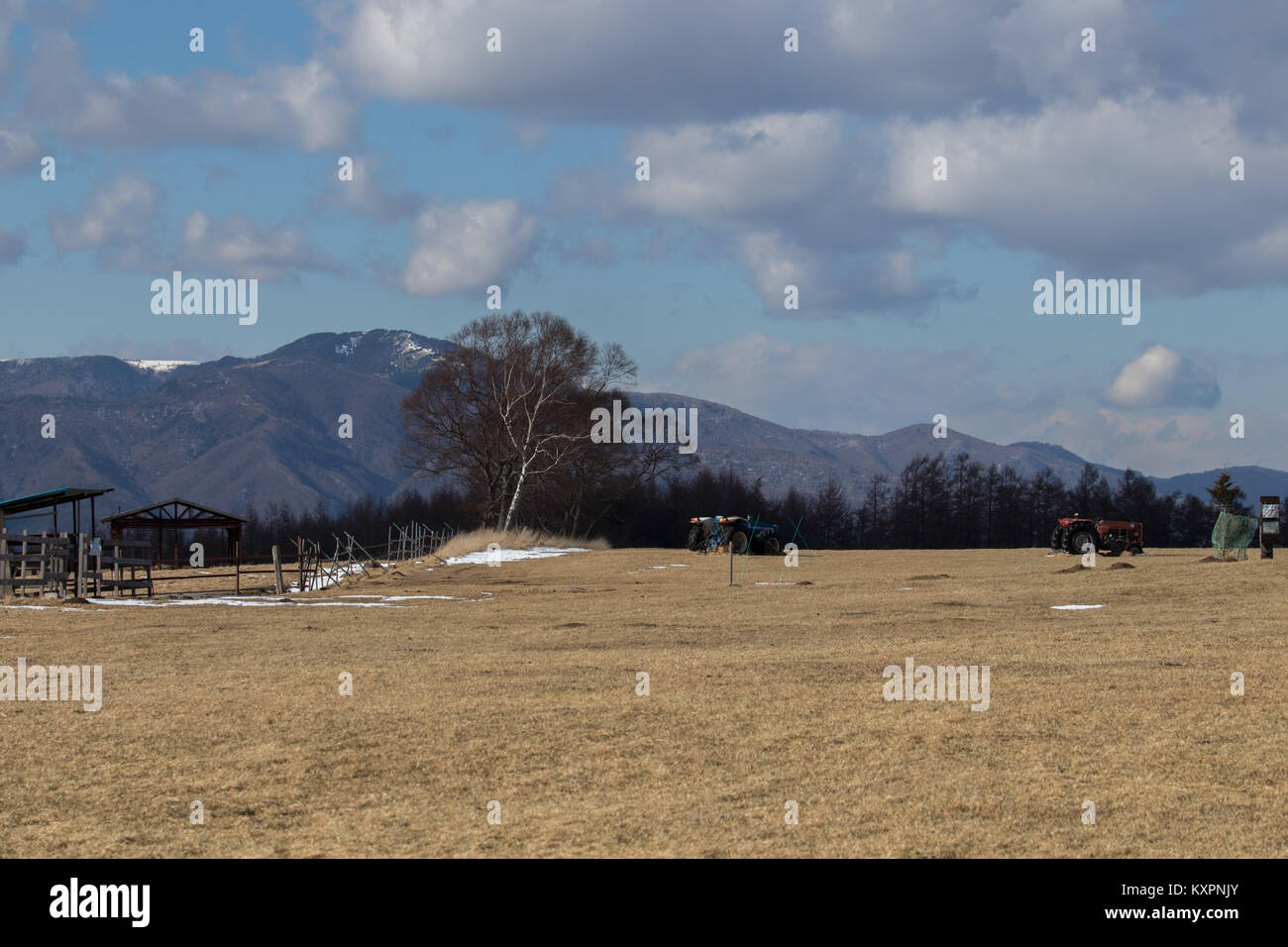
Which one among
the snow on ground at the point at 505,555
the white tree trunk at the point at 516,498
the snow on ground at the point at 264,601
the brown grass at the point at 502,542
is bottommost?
the snow on ground at the point at 264,601

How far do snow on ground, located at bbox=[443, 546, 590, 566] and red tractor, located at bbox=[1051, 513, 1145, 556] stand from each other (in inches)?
797

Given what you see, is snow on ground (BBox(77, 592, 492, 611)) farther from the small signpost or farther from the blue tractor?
the blue tractor

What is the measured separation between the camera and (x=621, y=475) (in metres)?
78.1

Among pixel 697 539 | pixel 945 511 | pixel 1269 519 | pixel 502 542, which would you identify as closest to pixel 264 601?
pixel 1269 519

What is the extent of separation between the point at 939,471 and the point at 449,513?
47522 millimetres

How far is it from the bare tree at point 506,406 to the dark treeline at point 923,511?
17144mm

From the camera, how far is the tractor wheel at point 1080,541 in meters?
40.8

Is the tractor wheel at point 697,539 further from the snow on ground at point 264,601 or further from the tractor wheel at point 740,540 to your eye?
the snow on ground at point 264,601

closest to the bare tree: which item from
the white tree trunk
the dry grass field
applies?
the white tree trunk

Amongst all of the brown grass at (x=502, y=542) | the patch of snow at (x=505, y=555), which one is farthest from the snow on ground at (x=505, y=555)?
the brown grass at (x=502, y=542)

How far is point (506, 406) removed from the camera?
67.0 m

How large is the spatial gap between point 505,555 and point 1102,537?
77.6 ft

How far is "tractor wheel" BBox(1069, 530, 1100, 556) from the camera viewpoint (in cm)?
4075
